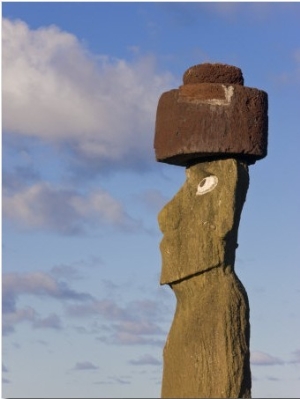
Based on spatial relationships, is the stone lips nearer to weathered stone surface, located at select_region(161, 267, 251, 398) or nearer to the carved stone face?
the carved stone face

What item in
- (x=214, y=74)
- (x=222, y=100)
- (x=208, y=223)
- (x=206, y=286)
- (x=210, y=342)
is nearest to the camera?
(x=210, y=342)

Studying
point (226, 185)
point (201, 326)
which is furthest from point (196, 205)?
point (201, 326)

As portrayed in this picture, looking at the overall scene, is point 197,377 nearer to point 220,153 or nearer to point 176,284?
point 176,284

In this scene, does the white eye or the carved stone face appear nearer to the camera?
the carved stone face

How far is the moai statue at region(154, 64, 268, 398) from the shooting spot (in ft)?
57.4

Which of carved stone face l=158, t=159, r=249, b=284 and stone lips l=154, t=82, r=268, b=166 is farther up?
stone lips l=154, t=82, r=268, b=166

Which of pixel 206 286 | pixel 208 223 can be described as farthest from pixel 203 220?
pixel 206 286

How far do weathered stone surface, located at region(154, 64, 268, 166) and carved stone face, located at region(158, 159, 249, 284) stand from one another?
281 millimetres

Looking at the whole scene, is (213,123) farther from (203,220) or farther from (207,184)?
(203,220)

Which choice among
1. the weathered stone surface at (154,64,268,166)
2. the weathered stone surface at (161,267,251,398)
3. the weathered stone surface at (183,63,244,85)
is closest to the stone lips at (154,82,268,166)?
the weathered stone surface at (154,64,268,166)

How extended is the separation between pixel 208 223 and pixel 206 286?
861 millimetres

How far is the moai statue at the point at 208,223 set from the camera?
17.5m

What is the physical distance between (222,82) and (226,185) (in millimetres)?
1538

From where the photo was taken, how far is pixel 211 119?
18047 millimetres
